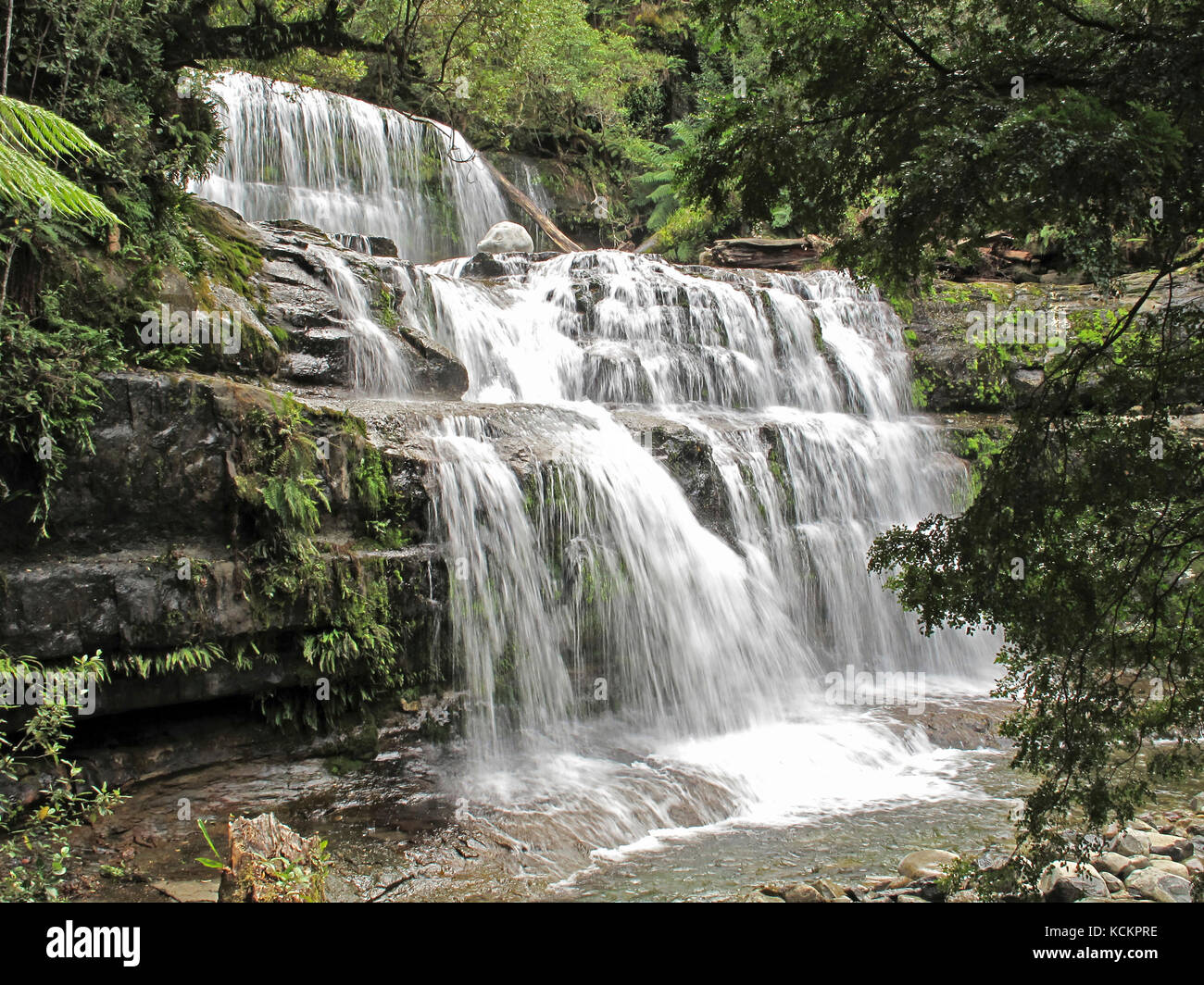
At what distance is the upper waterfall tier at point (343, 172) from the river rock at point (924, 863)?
528 inches

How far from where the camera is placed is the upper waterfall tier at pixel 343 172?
1563 cm

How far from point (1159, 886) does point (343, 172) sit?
55.1 ft

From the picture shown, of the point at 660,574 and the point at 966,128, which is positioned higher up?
the point at 966,128

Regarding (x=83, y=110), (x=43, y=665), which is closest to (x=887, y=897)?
(x=43, y=665)

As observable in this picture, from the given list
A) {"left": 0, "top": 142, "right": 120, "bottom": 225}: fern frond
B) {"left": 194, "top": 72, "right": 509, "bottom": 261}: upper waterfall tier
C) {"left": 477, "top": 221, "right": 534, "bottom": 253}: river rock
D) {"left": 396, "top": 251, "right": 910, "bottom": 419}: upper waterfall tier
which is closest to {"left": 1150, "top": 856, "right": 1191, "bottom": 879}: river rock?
{"left": 0, "top": 142, "right": 120, "bottom": 225}: fern frond

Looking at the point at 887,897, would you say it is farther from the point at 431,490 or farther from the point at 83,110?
the point at 83,110

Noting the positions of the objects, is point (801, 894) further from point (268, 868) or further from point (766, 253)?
point (766, 253)

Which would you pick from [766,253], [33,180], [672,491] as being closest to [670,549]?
[672,491]

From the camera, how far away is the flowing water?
6875 mm

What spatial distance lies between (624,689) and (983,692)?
4.62 metres

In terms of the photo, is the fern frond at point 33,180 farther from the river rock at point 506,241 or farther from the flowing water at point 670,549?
the river rock at point 506,241

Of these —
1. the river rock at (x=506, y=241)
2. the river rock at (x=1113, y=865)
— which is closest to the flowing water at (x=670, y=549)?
the river rock at (x=1113, y=865)

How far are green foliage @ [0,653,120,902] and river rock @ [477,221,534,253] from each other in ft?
42.4

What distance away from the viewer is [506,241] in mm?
17078
